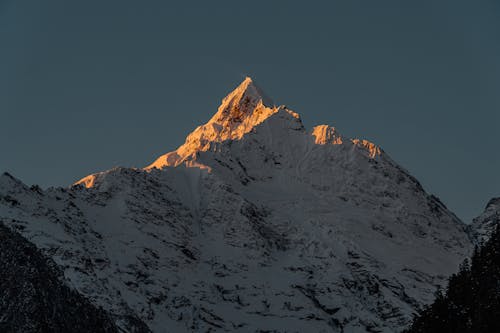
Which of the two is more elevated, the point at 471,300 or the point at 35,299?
the point at 471,300

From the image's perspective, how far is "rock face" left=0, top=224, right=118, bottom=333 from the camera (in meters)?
152

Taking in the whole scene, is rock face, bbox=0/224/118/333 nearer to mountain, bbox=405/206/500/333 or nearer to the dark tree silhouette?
the dark tree silhouette

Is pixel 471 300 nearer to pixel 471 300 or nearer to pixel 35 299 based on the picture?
pixel 471 300

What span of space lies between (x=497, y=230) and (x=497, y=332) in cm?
2691

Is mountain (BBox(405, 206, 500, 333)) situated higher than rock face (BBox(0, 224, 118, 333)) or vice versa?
mountain (BBox(405, 206, 500, 333))

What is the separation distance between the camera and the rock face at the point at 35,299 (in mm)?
152500

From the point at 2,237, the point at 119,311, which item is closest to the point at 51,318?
the point at 2,237

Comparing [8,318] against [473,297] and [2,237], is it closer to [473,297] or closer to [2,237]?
[2,237]

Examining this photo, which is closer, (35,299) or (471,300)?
(471,300)

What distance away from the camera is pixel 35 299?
15600 cm

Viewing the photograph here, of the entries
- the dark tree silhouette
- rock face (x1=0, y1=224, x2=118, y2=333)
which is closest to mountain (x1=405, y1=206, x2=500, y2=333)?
the dark tree silhouette

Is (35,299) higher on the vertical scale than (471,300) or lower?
lower

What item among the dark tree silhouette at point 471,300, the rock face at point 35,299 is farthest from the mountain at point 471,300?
the rock face at point 35,299

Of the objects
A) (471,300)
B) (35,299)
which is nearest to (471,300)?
(471,300)
